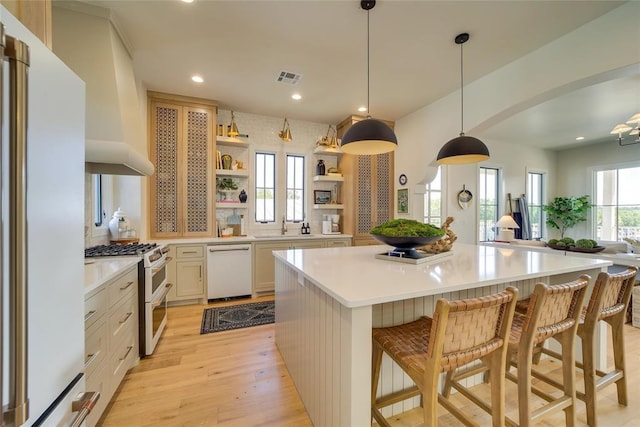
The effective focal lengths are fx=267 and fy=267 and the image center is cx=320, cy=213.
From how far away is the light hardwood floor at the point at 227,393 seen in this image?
5.45ft

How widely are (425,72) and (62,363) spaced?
12.3ft

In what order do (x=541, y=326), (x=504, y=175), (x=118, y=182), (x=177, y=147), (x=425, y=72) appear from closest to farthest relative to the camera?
(x=541, y=326) → (x=425, y=72) → (x=118, y=182) → (x=177, y=147) → (x=504, y=175)

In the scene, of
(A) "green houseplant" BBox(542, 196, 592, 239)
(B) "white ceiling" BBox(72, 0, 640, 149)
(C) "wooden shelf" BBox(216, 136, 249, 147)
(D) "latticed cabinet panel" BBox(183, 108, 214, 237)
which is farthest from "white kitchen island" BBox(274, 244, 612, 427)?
(A) "green houseplant" BBox(542, 196, 592, 239)

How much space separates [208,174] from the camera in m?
3.93

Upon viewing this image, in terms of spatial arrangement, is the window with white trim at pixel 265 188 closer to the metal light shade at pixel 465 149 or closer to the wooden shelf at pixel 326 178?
the wooden shelf at pixel 326 178

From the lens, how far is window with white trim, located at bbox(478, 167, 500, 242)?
616 cm

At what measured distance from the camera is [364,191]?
469 centimetres

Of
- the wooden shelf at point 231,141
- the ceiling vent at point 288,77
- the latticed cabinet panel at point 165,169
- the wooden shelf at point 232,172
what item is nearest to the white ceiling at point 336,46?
the ceiling vent at point 288,77

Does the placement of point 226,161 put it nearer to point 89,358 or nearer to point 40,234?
point 89,358

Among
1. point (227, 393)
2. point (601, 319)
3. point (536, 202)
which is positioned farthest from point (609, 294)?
point (536, 202)

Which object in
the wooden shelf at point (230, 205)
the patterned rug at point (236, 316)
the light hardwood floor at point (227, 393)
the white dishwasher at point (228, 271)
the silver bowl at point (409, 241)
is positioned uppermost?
the wooden shelf at point (230, 205)

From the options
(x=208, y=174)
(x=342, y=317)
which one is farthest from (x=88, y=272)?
(x=208, y=174)

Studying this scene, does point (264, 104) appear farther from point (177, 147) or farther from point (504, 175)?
point (504, 175)

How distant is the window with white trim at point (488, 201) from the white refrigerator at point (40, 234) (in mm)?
6843
